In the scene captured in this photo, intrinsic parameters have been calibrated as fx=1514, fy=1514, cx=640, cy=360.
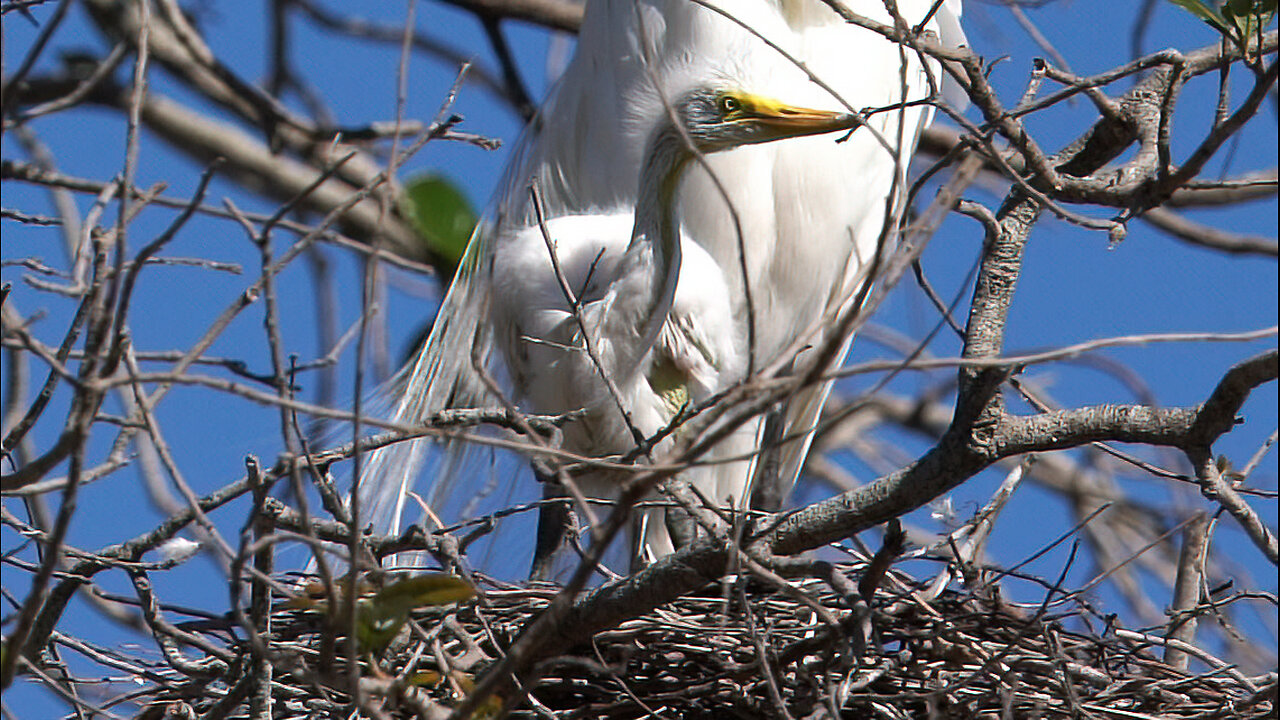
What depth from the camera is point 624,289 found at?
8.29 feet

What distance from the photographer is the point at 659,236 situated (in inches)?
99.6

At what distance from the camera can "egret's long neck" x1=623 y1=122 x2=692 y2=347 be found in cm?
252

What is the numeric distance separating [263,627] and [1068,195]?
109 cm

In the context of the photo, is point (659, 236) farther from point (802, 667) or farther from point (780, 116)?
point (802, 667)

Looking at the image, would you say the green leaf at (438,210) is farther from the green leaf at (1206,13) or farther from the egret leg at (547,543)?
the green leaf at (1206,13)

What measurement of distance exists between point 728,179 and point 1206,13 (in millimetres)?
1447

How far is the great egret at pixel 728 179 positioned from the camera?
303 cm

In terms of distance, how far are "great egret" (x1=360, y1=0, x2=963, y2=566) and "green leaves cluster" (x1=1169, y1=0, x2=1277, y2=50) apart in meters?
1.25

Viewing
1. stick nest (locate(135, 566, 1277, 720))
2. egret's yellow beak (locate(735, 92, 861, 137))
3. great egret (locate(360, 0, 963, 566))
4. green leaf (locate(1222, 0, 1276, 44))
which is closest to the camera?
green leaf (locate(1222, 0, 1276, 44))

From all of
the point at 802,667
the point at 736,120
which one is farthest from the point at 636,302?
the point at 802,667

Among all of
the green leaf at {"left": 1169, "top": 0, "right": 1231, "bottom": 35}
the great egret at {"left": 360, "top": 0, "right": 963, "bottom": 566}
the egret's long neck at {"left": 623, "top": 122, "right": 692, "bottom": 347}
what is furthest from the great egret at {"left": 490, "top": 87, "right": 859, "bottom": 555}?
the green leaf at {"left": 1169, "top": 0, "right": 1231, "bottom": 35}

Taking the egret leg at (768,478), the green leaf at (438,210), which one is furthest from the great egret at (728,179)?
the green leaf at (438,210)

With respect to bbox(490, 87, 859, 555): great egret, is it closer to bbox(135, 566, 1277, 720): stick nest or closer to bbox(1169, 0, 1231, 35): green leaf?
bbox(135, 566, 1277, 720): stick nest

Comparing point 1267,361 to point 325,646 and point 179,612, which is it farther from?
point 179,612
